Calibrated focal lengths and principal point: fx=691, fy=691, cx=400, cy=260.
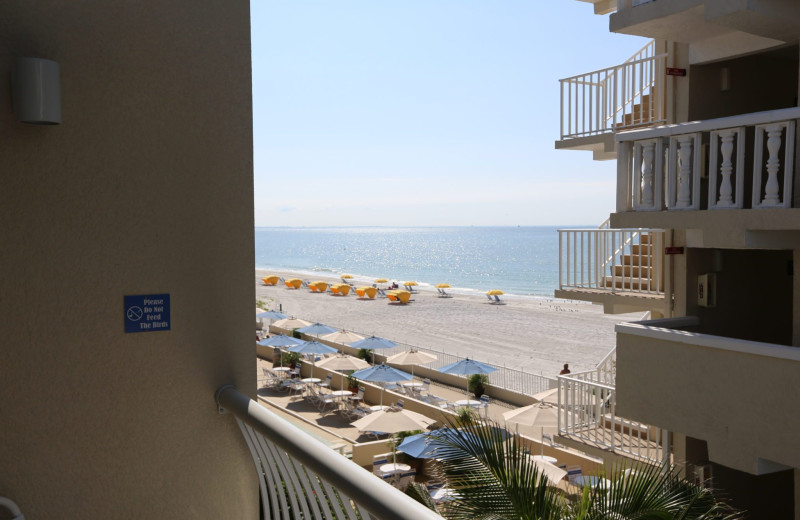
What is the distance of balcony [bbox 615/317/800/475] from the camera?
6086 mm

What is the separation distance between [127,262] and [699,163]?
246 inches

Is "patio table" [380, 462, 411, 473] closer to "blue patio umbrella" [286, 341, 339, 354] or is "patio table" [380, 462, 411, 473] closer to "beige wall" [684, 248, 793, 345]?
"beige wall" [684, 248, 793, 345]

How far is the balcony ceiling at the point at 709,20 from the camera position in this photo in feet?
24.4

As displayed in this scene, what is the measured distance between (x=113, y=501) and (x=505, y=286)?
284 feet

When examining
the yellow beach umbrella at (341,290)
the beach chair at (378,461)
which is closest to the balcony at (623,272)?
the beach chair at (378,461)

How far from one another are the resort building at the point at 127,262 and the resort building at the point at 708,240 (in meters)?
5.16

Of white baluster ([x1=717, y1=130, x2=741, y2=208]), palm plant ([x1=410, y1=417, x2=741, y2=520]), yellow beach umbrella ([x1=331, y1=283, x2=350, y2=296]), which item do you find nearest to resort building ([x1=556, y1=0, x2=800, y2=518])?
white baluster ([x1=717, y1=130, x2=741, y2=208])

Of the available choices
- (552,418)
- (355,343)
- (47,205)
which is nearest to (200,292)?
(47,205)

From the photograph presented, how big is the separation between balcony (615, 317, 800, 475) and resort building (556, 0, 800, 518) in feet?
0.04

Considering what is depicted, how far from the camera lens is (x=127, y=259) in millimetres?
2615

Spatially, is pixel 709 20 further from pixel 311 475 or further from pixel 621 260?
pixel 311 475

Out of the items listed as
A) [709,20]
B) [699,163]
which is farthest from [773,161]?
[709,20]

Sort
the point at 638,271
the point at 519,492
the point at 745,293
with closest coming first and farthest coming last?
1. the point at 519,492
2. the point at 745,293
3. the point at 638,271

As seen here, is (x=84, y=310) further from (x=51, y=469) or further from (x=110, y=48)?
(x=110, y=48)
